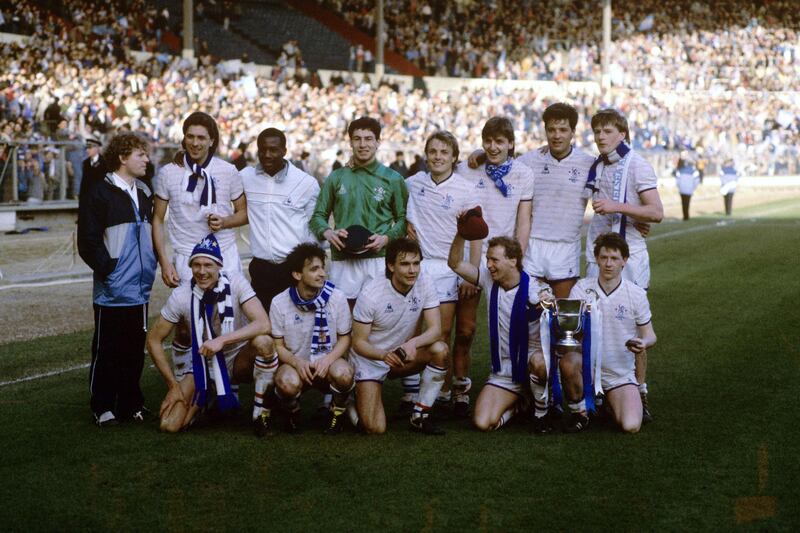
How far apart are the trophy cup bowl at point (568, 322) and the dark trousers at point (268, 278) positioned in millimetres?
1958

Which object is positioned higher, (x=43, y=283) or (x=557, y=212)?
(x=557, y=212)

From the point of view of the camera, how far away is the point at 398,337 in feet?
22.7

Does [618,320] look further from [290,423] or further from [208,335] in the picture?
[208,335]

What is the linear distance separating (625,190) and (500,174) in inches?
32.5

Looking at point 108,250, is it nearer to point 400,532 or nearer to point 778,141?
point 400,532

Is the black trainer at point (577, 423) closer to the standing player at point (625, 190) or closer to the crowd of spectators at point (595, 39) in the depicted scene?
the standing player at point (625, 190)

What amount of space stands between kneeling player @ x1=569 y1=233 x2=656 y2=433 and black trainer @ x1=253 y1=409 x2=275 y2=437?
6.35 feet

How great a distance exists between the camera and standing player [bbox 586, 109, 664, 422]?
279 inches

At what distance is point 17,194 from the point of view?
19.0 m

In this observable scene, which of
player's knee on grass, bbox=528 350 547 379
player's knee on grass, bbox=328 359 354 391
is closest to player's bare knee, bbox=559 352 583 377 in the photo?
player's knee on grass, bbox=528 350 547 379

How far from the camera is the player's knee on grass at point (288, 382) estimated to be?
664 cm

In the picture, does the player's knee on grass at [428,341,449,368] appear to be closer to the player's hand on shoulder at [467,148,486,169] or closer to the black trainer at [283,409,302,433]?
the black trainer at [283,409,302,433]

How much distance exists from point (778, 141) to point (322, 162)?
23433mm

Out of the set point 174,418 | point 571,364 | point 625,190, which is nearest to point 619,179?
point 625,190
